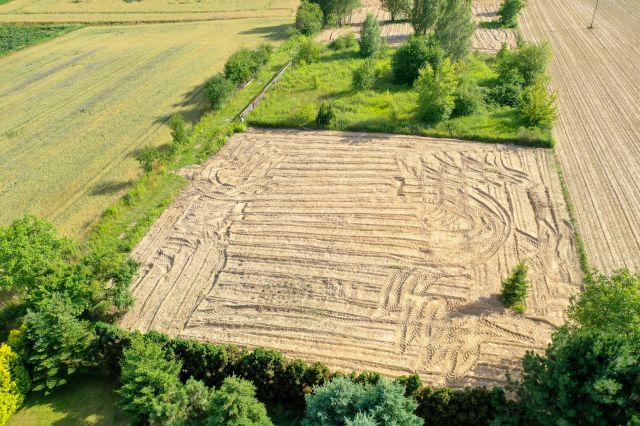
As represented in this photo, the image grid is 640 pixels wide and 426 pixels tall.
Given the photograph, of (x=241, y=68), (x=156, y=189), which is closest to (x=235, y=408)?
(x=156, y=189)

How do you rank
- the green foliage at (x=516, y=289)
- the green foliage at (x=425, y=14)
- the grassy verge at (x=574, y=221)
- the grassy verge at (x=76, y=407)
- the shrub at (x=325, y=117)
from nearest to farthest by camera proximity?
the grassy verge at (x=76, y=407)
the green foliage at (x=516, y=289)
the grassy verge at (x=574, y=221)
the shrub at (x=325, y=117)
the green foliage at (x=425, y=14)

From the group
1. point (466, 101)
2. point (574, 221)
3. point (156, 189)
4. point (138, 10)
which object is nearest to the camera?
point (574, 221)

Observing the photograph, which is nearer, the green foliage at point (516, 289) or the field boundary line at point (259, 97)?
the green foliage at point (516, 289)

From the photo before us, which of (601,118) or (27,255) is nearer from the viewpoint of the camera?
(27,255)

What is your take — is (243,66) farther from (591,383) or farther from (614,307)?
(591,383)

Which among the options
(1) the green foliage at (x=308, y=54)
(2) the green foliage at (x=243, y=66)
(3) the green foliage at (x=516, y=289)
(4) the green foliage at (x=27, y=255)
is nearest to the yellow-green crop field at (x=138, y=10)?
(1) the green foliage at (x=308, y=54)

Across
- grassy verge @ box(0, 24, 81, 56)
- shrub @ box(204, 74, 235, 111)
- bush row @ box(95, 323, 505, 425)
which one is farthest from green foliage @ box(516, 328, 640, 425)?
grassy verge @ box(0, 24, 81, 56)

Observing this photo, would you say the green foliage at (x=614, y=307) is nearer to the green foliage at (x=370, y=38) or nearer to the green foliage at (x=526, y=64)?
the green foliage at (x=526, y=64)

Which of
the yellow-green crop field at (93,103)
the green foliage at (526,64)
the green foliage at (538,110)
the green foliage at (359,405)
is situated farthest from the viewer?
the green foliage at (526,64)
